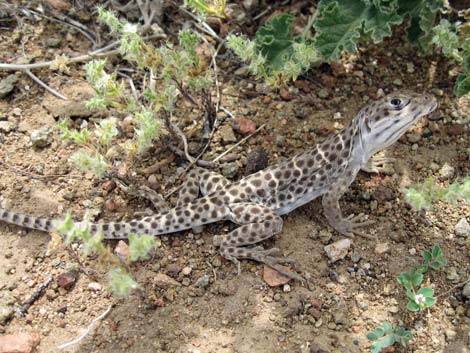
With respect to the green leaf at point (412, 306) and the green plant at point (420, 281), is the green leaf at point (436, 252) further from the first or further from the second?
the green leaf at point (412, 306)

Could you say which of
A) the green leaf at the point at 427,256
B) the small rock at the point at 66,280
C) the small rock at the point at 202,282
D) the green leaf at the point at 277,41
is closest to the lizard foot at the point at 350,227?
the green leaf at the point at 427,256

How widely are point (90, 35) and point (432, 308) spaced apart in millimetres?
4104

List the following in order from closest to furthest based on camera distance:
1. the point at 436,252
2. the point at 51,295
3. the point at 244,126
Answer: the point at 436,252 → the point at 51,295 → the point at 244,126

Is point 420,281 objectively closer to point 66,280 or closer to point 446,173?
point 446,173

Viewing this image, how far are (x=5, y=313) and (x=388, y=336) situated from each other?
272cm

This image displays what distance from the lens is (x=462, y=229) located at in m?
4.55

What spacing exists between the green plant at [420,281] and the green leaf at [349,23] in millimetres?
1774

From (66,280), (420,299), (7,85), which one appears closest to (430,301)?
(420,299)

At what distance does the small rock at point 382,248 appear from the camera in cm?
448

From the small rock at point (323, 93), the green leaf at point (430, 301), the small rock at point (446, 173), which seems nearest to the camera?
the green leaf at point (430, 301)

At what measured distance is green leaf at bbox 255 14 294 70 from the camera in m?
5.07

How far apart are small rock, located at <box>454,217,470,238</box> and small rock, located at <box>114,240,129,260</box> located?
8.65ft

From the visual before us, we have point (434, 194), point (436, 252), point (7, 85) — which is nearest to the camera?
point (434, 194)

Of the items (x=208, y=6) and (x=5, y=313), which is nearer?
(x=5, y=313)
